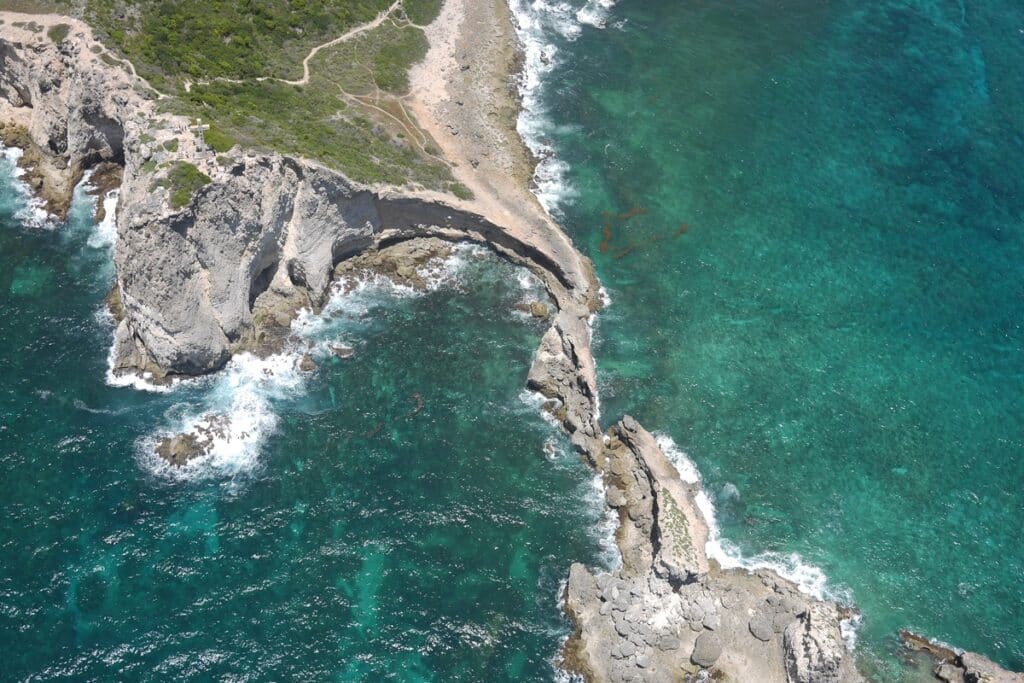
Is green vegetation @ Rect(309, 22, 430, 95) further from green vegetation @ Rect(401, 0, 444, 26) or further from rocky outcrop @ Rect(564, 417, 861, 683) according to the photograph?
rocky outcrop @ Rect(564, 417, 861, 683)

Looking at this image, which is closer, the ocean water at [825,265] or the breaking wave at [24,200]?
the ocean water at [825,265]

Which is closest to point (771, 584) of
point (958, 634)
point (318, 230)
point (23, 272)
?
point (958, 634)

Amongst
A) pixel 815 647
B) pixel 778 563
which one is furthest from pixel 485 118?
pixel 815 647

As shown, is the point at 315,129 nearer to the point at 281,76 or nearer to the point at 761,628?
the point at 281,76

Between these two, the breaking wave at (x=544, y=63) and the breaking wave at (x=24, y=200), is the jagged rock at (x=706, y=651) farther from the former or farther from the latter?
the breaking wave at (x=24, y=200)

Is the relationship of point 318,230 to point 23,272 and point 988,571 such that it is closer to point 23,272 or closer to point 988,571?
point 23,272

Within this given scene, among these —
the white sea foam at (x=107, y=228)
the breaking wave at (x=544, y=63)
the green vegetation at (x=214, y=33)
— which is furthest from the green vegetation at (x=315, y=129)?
the white sea foam at (x=107, y=228)
